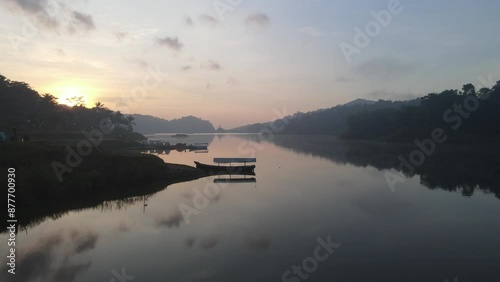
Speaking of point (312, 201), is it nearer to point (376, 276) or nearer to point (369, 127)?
point (376, 276)

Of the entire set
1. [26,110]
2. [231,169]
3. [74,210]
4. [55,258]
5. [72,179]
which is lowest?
[55,258]

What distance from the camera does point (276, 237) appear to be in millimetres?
19203

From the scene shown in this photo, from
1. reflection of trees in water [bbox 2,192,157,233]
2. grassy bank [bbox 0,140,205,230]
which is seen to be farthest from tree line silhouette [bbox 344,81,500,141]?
reflection of trees in water [bbox 2,192,157,233]

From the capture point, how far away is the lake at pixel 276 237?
1456cm

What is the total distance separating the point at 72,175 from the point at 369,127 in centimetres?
13418

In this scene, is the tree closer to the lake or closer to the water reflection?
the lake

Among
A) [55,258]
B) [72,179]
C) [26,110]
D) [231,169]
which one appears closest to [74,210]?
[72,179]

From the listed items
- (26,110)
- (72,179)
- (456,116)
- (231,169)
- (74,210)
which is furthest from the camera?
(456,116)

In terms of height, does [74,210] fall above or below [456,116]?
below

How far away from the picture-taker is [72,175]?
1160 inches

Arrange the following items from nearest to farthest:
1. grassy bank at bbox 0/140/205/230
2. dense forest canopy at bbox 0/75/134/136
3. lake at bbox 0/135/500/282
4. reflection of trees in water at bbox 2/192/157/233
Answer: lake at bbox 0/135/500/282 → reflection of trees in water at bbox 2/192/157/233 → grassy bank at bbox 0/140/205/230 → dense forest canopy at bbox 0/75/134/136

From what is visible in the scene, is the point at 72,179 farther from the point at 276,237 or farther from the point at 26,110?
the point at 26,110

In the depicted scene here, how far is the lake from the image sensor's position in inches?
573

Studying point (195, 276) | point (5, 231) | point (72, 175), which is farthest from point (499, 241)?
point (72, 175)
